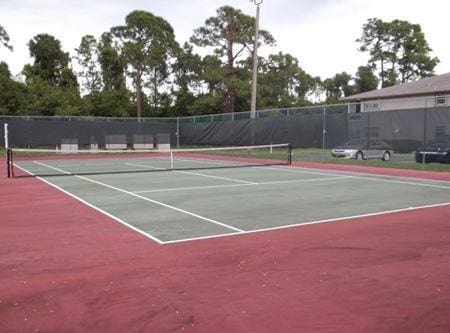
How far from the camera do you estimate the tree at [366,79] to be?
160ft

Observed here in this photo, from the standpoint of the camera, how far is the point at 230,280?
471 centimetres

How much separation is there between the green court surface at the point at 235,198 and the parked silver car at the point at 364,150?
518cm

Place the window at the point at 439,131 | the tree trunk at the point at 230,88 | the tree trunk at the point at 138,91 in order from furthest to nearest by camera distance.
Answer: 1. the tree trunk at the point at 138,91
2. the tree trunk at the point at 230,88
3. the window at the point at 439,131

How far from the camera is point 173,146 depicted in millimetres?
35312

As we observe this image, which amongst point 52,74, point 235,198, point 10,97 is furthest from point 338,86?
point 235,198

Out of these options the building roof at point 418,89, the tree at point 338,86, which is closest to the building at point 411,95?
the building roof at point 418,89

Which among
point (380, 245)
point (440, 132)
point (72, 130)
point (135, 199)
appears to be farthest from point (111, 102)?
point (380, 245)

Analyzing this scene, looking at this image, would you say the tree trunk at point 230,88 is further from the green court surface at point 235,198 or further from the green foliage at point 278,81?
the green court surface at point 235,198

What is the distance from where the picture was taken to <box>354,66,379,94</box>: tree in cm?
4872

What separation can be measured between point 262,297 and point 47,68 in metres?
46.1

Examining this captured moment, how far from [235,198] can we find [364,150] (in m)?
12.5

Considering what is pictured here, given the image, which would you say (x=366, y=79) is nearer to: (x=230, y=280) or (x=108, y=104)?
(x=108, y=104)

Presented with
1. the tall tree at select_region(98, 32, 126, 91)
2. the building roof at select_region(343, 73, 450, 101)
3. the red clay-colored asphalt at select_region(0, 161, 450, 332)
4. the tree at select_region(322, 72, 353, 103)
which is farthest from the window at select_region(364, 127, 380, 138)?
the tree at select_region(322, 72, 353, 103)

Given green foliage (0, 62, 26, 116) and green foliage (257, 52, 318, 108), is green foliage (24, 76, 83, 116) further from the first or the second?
green foliage (257, 52, 318, 108)
